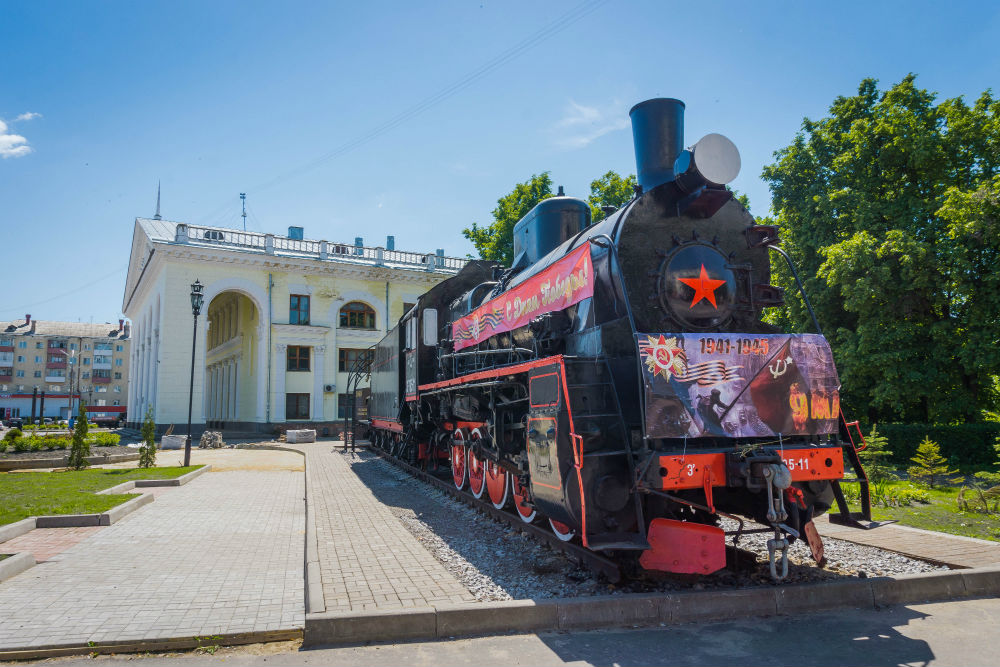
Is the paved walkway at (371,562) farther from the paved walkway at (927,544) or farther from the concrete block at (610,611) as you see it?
the paved walkway at (927,544)

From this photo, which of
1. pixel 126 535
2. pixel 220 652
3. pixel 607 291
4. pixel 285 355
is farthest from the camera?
pixel 285 355

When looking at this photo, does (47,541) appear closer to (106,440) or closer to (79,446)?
(79,446)

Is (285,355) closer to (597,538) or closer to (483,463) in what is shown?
(483,463)

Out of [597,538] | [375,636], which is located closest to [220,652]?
[375,636]

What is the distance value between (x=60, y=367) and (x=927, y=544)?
98538mm

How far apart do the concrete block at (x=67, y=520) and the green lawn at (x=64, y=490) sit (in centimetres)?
23

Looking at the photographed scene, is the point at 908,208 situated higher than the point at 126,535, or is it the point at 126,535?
the point at 908,208

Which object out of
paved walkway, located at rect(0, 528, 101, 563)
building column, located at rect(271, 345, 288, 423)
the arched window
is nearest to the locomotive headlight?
paved walkway, located at rect(0, 528, 101, 563)

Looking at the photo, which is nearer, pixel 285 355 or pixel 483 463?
pixel 483 463

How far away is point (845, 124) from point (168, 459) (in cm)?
2307

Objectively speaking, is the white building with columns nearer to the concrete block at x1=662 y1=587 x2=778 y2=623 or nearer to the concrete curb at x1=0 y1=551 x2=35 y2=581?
the concrete curb at x1=0 y1=551 x2=35 y2=581

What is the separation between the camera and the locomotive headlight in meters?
5.29

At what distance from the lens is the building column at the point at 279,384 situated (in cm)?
2903

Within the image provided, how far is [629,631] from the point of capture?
4242mm
